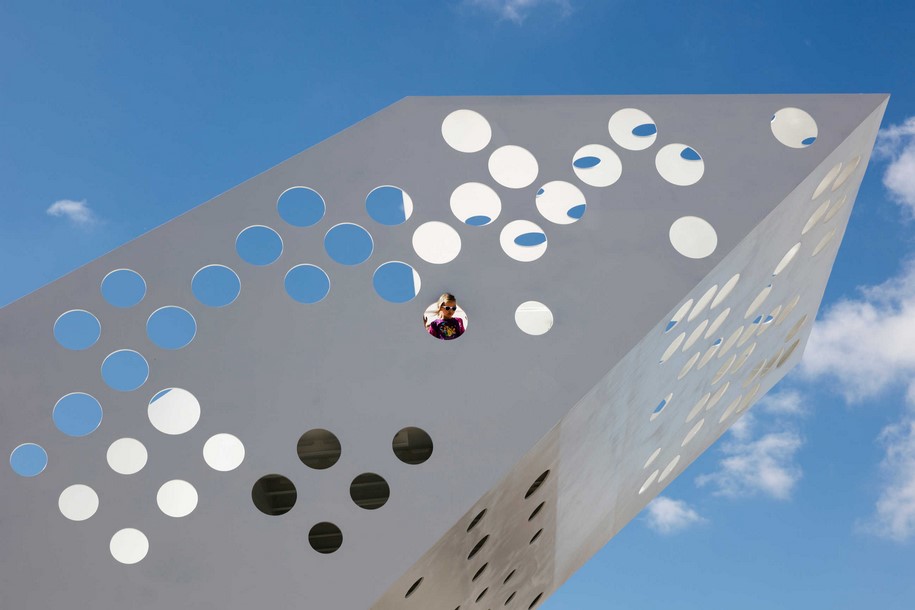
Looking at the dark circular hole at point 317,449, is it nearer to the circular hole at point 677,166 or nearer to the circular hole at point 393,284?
the circular hole at point 393,284

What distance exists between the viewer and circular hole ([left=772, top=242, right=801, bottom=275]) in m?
7.80

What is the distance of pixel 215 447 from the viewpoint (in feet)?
20.6

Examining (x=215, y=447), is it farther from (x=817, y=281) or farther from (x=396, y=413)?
(x=817, y=281)

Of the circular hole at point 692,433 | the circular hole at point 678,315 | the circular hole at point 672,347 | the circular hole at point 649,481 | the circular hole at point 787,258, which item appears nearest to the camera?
the circular hole at point 678,315

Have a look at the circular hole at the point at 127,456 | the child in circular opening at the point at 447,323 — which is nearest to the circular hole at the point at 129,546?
the circular hole at the point at 127,456

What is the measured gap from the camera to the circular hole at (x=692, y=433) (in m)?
10.6

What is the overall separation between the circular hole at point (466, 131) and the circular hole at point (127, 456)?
3.06 metres

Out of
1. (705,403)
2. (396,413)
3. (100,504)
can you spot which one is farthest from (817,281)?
(100,504)

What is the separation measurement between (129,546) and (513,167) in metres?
3.78

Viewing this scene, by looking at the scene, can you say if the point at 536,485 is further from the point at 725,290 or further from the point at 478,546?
the point at 725,290

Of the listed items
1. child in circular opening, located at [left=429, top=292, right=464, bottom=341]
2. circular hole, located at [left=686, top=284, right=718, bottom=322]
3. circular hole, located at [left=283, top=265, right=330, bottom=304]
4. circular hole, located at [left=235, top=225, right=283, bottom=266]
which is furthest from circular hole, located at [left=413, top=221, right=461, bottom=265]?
circular hole, located at [left=686, top=284, right=718, bottom=322]

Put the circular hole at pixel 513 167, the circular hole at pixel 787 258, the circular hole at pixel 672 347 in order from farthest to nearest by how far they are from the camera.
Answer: the circular hole at pixel 787 258 < the circular hole at pixel 672 347 < the circular hole at pixel 513 167

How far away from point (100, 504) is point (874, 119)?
6362mm

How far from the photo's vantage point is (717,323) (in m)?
7.76
